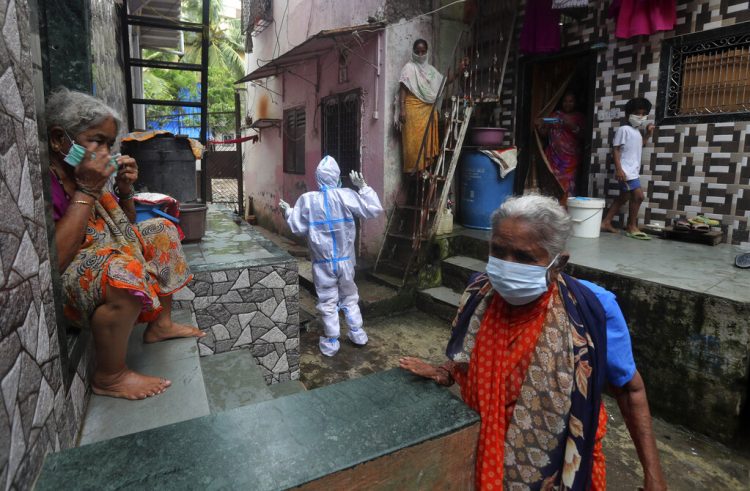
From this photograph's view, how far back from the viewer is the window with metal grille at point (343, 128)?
7656 millimetres

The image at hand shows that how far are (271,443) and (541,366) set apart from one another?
861 mm

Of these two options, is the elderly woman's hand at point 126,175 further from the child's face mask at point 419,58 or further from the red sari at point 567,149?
the red sari at point 567,149

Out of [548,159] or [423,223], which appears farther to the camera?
[548,159]

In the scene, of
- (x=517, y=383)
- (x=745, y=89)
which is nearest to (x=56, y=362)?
(x=517, y=383)

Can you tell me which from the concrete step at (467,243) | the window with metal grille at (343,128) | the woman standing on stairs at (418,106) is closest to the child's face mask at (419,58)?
the woman standing on stairs at (418,106)

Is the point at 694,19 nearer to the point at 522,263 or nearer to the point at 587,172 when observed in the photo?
the point at 587,172

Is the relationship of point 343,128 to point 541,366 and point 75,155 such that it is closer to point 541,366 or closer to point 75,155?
point 75,155

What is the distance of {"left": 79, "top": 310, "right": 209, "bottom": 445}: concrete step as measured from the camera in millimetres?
2051

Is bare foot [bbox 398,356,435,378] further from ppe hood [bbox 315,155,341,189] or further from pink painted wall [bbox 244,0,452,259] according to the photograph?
pink painted wall [bbox 244,0,452,259]

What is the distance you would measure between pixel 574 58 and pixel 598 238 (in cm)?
263

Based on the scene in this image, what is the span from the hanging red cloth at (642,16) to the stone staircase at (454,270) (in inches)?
118

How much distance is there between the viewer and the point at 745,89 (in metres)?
5.02

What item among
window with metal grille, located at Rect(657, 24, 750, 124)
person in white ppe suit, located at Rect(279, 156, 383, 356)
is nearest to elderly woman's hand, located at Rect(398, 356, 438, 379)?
person in white ppe suit, located at Rect(279, 156, 383, 356)

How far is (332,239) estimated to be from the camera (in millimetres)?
5277
